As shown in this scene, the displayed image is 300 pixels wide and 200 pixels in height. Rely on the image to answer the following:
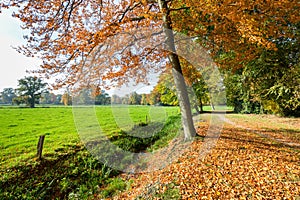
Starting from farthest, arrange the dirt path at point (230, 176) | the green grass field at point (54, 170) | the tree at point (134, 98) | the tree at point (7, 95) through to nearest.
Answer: the tree at point (7, 95), the tree at point (134, 98), the green grass field at point (54, 170), the dirt path at point (230, 176)

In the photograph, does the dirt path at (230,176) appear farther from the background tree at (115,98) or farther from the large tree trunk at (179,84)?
the background tree at (115,98)

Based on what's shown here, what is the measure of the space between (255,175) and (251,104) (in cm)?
1935

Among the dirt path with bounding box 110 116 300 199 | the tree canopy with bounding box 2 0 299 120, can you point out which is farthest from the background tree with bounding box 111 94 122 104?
the dirt path with bounding box 110 116 300 199

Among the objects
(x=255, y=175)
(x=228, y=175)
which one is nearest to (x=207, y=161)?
(x=228, y=175)

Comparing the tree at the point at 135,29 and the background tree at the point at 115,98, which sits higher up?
the tree at the point at 135,29

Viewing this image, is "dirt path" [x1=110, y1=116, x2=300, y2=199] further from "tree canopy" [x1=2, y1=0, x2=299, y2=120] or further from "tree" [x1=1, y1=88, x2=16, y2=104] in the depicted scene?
"tree" [x1=1, y1=88, x2=16, y2=104]

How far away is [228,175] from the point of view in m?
4.51

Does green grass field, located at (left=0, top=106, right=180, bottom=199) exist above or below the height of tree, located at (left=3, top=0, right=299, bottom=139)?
below

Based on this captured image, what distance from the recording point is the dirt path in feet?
12.5

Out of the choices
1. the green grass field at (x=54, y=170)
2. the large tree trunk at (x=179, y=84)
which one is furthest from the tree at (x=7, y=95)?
the large tree trunk at (x=179, y=84)

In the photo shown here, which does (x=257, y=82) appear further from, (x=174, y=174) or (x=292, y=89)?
(x=174, y=174)

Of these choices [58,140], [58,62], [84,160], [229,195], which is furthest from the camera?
[58,140]

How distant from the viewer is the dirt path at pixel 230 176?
12.5 feet

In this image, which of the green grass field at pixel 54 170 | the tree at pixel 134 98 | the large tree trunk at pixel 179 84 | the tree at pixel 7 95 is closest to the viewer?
the green grass field at pixel 54 170
